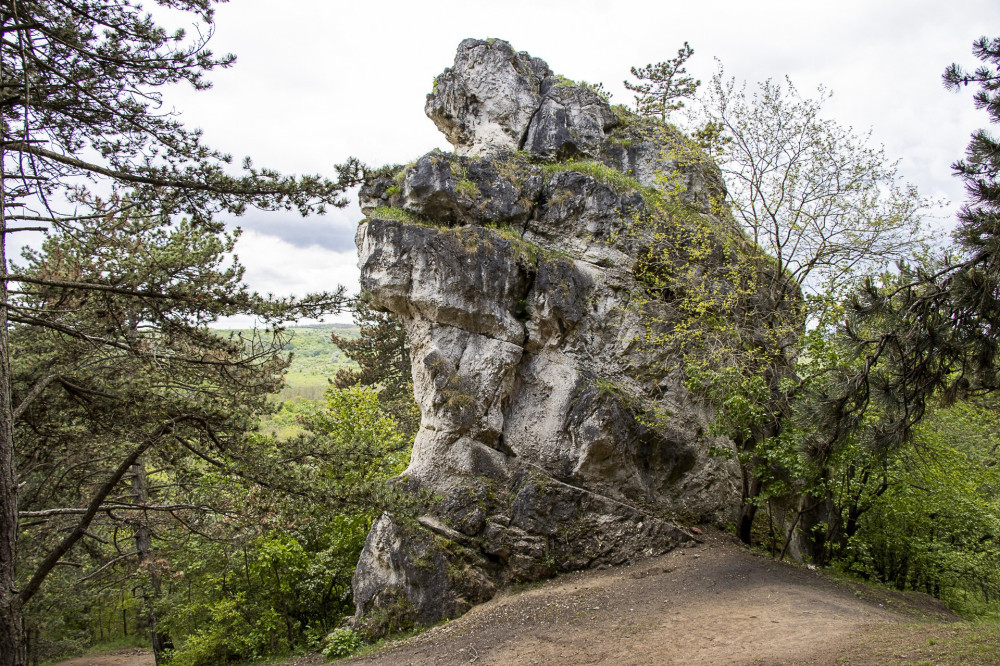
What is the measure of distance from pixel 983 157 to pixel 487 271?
9.12m

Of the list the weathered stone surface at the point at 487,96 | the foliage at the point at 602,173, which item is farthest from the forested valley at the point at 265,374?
the weathered stone surface at the point at 487,96

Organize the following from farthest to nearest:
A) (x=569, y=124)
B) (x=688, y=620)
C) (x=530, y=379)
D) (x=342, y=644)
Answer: (x=569, y=124), (x=530, y=379), (x=342, y=644), (x=688, y=620)

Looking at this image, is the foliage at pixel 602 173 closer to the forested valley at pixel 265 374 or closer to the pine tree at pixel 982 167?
the forested valley at pixel 265 374

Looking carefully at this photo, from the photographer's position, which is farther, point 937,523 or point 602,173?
point 602,173

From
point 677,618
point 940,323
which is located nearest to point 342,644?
point 677,618

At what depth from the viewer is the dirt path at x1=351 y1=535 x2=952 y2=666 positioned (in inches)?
279

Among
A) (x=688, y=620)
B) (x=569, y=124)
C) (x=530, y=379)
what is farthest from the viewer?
(x=569, y=124)

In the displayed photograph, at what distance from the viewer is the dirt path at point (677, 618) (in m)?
7.08

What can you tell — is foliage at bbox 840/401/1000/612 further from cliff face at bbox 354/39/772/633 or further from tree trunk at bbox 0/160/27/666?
tree trunk at bbox 0/160/27/666

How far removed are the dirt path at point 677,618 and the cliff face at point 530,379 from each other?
77cm

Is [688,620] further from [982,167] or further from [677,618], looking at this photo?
[982,167]

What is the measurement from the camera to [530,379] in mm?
12727

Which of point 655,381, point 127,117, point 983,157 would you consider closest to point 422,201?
point 655,381

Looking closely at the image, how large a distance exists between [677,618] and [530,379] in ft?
19.0
